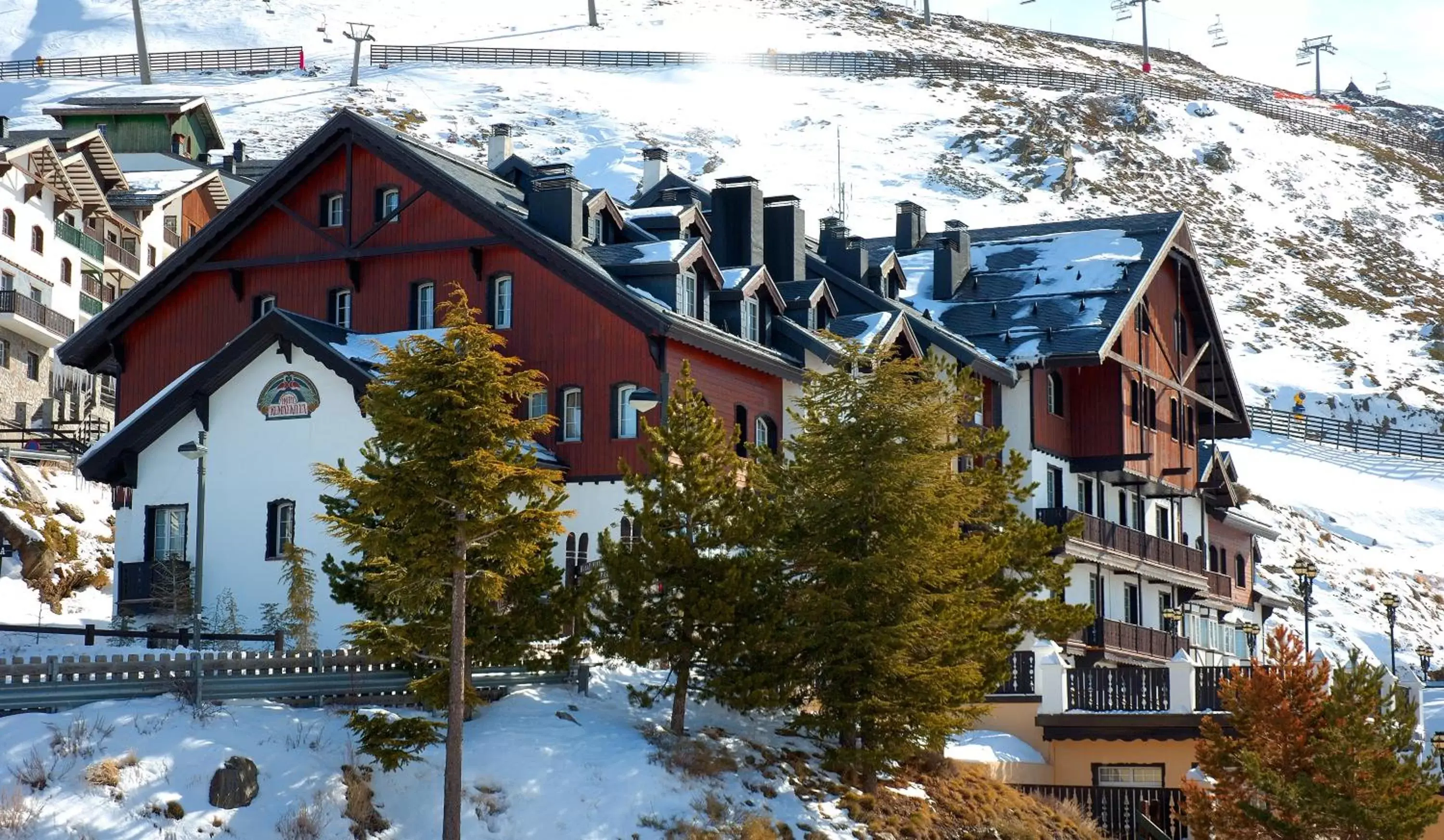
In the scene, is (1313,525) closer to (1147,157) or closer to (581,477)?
(581,477)

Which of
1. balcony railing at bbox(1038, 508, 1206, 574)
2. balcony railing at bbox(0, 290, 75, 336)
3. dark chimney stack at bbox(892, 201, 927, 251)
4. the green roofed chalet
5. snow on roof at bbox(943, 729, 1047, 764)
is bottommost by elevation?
snow on roof at bbox(943, 729, 1047, 764)

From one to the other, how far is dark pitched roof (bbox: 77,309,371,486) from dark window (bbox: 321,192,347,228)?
4011mm

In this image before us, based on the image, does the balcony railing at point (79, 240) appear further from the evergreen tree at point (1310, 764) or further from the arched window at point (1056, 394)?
the evergreen tree at point (1310, 764)

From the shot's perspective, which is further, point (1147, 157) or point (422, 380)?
point (1147, 157)

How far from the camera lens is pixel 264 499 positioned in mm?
38500

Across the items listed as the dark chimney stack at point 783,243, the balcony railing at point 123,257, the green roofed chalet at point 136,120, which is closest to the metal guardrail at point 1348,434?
the dark chimney stack at point 783,243

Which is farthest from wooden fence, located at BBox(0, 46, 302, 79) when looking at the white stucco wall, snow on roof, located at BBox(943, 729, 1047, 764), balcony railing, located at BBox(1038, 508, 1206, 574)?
snow on roof, located at BBox(943, 729, 1047, 764)

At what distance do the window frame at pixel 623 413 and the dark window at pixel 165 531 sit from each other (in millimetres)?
9091

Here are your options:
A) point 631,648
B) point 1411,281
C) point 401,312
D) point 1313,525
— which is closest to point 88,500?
point 401,312

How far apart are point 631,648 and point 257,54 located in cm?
12552

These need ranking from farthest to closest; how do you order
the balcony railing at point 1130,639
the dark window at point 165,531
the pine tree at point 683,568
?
the balcony railing at point 1130,639
the dark window at point 165,531
the pine tree at point 683,568

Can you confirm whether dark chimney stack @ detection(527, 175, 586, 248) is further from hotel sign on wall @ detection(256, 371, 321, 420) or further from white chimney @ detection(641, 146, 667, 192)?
white chimney @ detection(641, 146, 667, 192)

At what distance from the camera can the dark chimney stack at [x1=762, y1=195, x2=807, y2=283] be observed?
4791 cm

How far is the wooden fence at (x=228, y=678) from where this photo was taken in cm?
2536
